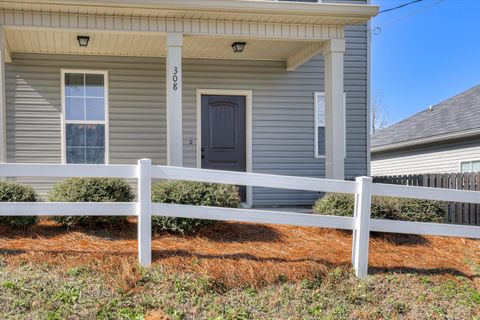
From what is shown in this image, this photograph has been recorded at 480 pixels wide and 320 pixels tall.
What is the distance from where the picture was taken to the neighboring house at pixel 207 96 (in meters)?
7.20

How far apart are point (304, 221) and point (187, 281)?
4.53 ft

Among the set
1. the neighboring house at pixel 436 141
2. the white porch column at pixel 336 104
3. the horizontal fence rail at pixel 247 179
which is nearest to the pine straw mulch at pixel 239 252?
the horizontal fence rail at pixel 247 179

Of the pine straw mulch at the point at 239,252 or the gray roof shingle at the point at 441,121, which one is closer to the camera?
the pine straw mulch at the point at 239,252

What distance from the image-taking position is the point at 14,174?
4473 mm

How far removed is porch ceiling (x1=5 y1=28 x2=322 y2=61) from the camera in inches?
287

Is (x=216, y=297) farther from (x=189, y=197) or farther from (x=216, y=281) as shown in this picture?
(x=189, y=197)

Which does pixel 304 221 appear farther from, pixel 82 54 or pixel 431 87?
pixel 431 87

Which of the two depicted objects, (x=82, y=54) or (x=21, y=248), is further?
(x=82, y=54)

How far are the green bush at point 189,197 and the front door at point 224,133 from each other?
291 centimetres

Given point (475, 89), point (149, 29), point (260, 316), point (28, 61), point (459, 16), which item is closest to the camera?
point (260, 316)

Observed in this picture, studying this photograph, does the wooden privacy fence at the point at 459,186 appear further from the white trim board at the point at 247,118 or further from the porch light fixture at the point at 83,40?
the porch light fixture at the point at 83,40

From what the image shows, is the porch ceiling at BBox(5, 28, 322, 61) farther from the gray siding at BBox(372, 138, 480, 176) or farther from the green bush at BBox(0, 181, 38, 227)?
the gray siding at BBox(372, 138, 480, 176)

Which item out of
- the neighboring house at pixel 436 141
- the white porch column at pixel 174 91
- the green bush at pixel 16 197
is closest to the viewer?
the green bush at pixel 16 197

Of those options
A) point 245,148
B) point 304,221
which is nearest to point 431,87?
point 245,148
